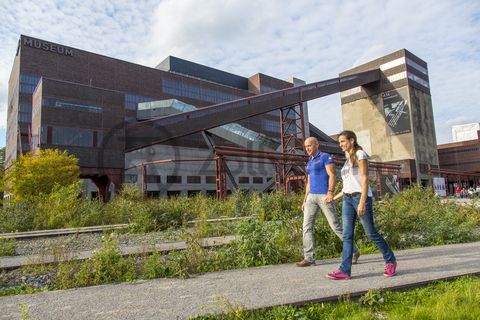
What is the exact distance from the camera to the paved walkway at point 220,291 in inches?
117

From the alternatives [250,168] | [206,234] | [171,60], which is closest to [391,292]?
[206,234]

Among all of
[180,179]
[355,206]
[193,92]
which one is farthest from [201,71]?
[355,206]

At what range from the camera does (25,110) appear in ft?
145

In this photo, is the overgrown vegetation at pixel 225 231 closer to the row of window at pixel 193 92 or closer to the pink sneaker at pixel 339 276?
the pink sneaker at pixel 339 276

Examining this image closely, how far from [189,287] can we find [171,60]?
64.0 m

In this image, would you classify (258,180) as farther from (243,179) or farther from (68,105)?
(68,105)

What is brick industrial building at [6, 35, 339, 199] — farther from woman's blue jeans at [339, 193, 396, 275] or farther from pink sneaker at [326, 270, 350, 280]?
pink sneaker at [326, 270, 350, 280]

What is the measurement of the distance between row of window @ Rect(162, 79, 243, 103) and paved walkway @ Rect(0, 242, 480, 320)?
54.4 meters

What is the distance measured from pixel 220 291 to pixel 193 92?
57893 millimetres

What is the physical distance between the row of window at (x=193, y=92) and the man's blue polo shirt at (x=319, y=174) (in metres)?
53.7

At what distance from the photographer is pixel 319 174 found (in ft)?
15.4

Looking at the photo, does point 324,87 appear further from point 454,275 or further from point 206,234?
point 454,275

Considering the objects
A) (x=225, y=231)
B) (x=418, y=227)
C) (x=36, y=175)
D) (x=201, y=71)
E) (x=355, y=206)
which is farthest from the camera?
(x=201, y=71)

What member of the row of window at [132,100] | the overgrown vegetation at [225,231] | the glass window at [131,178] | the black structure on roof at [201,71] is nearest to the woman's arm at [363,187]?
the overgrown vegetation at [225,231]
